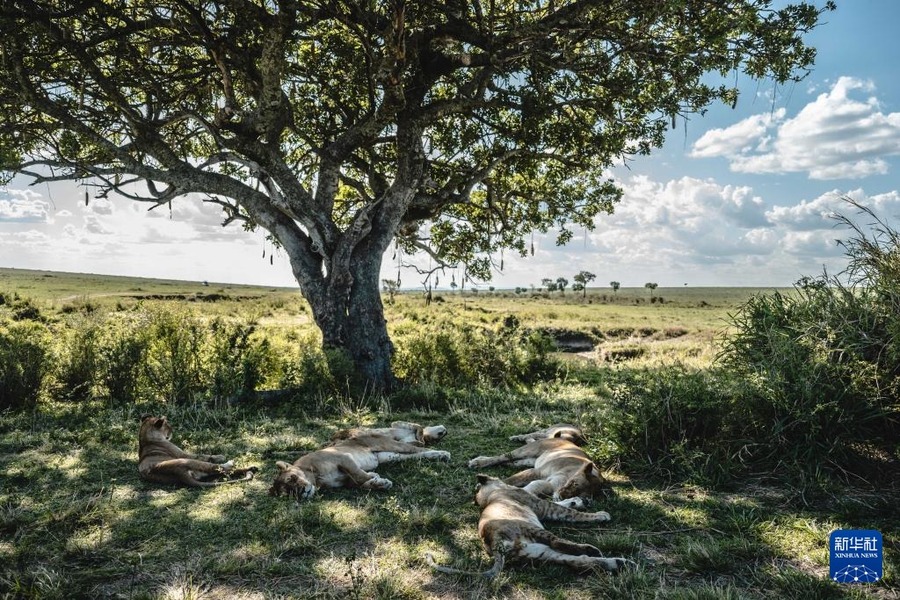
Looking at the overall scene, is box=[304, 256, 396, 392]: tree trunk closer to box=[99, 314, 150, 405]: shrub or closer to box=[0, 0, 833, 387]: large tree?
box=[0, 0, 833, 387]: large tree

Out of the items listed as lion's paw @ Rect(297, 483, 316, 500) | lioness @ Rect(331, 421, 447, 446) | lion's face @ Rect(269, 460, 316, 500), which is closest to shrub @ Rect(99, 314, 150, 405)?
lioness @ Rect(331, 421, 447, 446)

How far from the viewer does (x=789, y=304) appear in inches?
310

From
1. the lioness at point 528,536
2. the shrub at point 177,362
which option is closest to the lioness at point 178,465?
the lioness at point 528,536

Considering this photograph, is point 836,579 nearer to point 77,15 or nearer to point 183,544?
point 183,544

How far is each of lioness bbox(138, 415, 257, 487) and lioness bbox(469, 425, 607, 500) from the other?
2.80m

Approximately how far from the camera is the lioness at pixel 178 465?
619 centimetres

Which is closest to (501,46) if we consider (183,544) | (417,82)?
(417,82)

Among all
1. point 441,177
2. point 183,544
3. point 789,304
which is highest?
point 441,177

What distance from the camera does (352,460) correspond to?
20.5 feet

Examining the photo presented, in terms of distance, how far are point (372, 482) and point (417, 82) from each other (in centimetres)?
860

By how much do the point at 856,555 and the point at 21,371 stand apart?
1209cm

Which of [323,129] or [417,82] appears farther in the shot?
[323,129]

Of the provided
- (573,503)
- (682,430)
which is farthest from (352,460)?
(682,430)

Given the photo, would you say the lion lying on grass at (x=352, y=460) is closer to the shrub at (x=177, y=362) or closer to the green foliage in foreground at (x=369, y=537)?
the green foliage in foreground at (x=369, y=537)
